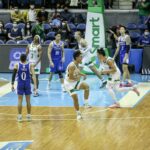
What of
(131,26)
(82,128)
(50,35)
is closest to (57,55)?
(82,128)

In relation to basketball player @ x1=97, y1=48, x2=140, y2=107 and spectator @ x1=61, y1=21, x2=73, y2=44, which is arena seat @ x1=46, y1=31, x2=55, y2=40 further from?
basketball player @ x1=97, y1=48, x2=140, y2=107

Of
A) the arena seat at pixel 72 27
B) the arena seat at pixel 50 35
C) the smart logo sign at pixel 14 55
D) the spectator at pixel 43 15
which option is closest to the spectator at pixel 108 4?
the arena seat at pixel 72 27

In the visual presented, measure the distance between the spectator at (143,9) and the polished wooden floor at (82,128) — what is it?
1115cm

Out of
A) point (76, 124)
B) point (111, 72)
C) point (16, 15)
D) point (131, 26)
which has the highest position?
point (16, 15)

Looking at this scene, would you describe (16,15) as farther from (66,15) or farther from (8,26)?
(66,15)

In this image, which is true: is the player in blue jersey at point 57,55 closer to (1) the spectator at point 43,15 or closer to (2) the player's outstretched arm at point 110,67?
(2) the player's outstretched arm at point 110,67

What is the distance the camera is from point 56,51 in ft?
59.6

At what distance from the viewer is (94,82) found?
2052 centimetres

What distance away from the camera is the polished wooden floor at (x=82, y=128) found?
11.2 m

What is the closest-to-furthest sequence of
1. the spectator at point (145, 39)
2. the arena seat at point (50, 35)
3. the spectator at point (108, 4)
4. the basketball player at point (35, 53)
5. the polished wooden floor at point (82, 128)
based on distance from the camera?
1. the polished wooden floor at point (82, 128)
2. the basketball player at point (35, 53)
3. the spectator at point (145, 39)
4. the arena seat at point (50, 35)
5. the spectator at point (108, 4)

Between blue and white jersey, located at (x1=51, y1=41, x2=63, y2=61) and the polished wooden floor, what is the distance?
10.7ft

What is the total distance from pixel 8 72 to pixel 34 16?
4.39 metres

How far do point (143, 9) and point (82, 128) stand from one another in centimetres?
1449

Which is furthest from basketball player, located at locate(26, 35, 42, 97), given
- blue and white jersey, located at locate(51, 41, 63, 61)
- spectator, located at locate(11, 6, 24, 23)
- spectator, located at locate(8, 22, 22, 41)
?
spectator, located at locate(11, 6, 24, 23)
